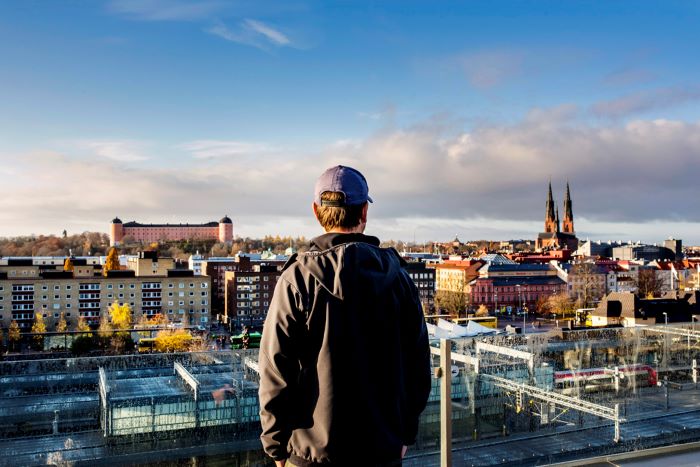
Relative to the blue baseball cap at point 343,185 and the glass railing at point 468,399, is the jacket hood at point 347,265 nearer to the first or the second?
the blue baseball cap at point 343,185

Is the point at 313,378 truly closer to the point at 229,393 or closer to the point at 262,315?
the point at 229,393

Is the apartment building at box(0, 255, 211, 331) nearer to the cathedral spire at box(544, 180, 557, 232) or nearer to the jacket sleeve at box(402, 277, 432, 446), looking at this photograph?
the jacket sleeve at box(402, 277, 432, 446)

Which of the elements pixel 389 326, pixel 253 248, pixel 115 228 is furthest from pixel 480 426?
pixel 115 228

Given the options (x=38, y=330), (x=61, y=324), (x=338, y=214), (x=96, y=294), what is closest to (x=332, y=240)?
(x=338, y=214)

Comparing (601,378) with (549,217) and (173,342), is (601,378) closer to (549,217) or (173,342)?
(173,342)

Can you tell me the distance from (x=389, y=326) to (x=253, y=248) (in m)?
67.6

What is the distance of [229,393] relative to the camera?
389cm

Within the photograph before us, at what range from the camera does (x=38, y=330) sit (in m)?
21.5

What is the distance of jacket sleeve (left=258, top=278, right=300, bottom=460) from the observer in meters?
1.05

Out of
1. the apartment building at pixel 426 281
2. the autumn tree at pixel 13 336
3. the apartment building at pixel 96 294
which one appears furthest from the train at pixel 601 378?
the apartment building at pixel 426 281

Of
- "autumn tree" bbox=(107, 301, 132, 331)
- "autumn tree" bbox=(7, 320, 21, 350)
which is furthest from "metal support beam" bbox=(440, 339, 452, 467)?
"autumn tree" bbox=(107, 301, 132, 331)

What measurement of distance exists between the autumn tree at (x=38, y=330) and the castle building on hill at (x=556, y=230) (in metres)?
46.4

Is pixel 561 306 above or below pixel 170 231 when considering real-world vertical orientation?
below

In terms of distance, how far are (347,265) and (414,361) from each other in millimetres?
262
